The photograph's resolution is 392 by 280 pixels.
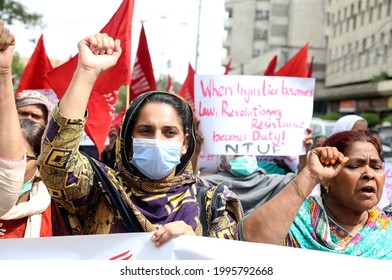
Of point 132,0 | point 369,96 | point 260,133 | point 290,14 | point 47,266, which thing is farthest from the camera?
point 290,14

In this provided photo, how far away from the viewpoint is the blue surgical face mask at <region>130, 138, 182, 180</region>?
2459mm

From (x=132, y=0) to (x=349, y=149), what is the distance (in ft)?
10.6

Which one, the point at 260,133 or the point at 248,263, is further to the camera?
the point at 260,133

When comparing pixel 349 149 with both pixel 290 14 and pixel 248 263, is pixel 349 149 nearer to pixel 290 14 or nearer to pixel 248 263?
pixel 248 263

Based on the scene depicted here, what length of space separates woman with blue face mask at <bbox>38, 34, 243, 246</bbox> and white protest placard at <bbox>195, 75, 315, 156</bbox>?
84.3 inches

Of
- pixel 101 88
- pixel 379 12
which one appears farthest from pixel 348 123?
pixel 379 12

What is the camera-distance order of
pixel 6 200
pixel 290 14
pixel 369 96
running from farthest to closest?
pixel 290 14 → pixel 369 96 → pixel 6 200

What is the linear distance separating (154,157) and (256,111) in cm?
252

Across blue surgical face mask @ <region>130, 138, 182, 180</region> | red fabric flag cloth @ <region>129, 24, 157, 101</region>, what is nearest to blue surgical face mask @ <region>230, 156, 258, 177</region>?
red fabric flag cloth @ <region>129, 24, 157, 101</region>

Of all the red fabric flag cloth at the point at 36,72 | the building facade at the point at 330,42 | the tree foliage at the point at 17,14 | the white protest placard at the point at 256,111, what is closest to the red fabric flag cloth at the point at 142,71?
the red fabric flag cloth at the point at 36,72

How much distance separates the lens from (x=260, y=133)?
4.86 meters

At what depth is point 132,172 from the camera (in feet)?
8.28

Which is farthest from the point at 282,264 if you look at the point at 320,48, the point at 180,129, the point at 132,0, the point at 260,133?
the point at 320,48

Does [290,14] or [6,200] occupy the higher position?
[290,14]
